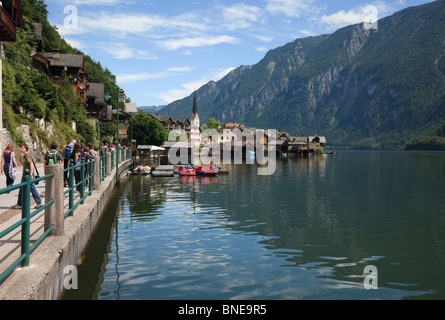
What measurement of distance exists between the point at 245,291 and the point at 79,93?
69252 mm

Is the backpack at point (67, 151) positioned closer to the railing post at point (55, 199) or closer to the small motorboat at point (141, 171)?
the railing post at point (55, 199)

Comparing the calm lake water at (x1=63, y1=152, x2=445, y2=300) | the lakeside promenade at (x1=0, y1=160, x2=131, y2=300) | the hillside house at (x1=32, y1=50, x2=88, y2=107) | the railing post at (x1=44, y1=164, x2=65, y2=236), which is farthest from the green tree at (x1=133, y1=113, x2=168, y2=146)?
the railing post at (x1=44, y1=164, x2=65, y2=236)

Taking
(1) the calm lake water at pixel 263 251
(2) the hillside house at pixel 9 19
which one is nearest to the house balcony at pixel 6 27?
(2) the hillside house at pixel 9 19

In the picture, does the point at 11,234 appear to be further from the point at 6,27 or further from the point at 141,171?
the point at 141,171

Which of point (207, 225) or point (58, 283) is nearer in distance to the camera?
point (58, 283)

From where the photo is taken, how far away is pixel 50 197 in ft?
28.5

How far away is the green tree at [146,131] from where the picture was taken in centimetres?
10175

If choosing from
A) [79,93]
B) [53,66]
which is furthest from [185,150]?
[53,66]

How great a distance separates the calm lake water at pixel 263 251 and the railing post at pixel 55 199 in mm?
1750

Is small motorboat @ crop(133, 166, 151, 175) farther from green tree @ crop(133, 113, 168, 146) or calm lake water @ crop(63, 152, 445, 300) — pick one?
green tree @ crop(133, 113, 168, 146)

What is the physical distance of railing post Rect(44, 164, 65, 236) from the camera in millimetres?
8609

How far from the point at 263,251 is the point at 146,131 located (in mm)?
90667

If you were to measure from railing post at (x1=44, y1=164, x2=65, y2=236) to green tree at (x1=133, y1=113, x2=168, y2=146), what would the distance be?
9372 cm
